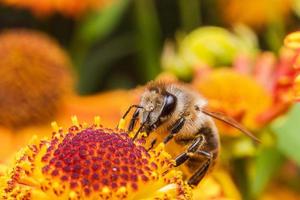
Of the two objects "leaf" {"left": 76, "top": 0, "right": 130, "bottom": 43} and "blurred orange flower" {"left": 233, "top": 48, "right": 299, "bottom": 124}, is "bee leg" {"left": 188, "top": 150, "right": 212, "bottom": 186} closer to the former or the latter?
"blurred orange flower" {"left": 233, "top": 48, "right": 299, "bottom": 124}

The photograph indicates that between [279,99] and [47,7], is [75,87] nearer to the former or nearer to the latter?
[47,7]

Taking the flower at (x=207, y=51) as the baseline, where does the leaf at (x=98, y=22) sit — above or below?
above

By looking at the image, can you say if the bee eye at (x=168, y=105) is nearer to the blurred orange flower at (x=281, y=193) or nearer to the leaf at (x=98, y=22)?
the blurred orange flower at (x=281, y=193)

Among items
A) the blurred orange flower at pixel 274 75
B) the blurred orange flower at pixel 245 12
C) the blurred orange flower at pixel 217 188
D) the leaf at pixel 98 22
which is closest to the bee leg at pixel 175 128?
the blurred orange flower at pixel 217 188

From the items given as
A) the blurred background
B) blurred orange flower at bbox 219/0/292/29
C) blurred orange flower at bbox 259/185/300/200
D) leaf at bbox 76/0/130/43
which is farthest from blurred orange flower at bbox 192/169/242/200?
blurred orange flower at bbox 219/0/292/29

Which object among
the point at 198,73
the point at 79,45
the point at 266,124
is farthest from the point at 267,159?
the point at 79,45

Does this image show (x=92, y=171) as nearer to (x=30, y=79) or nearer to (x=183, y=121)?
(x=183, y=121)

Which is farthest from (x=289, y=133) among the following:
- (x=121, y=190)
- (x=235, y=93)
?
(x=121, y=190)
